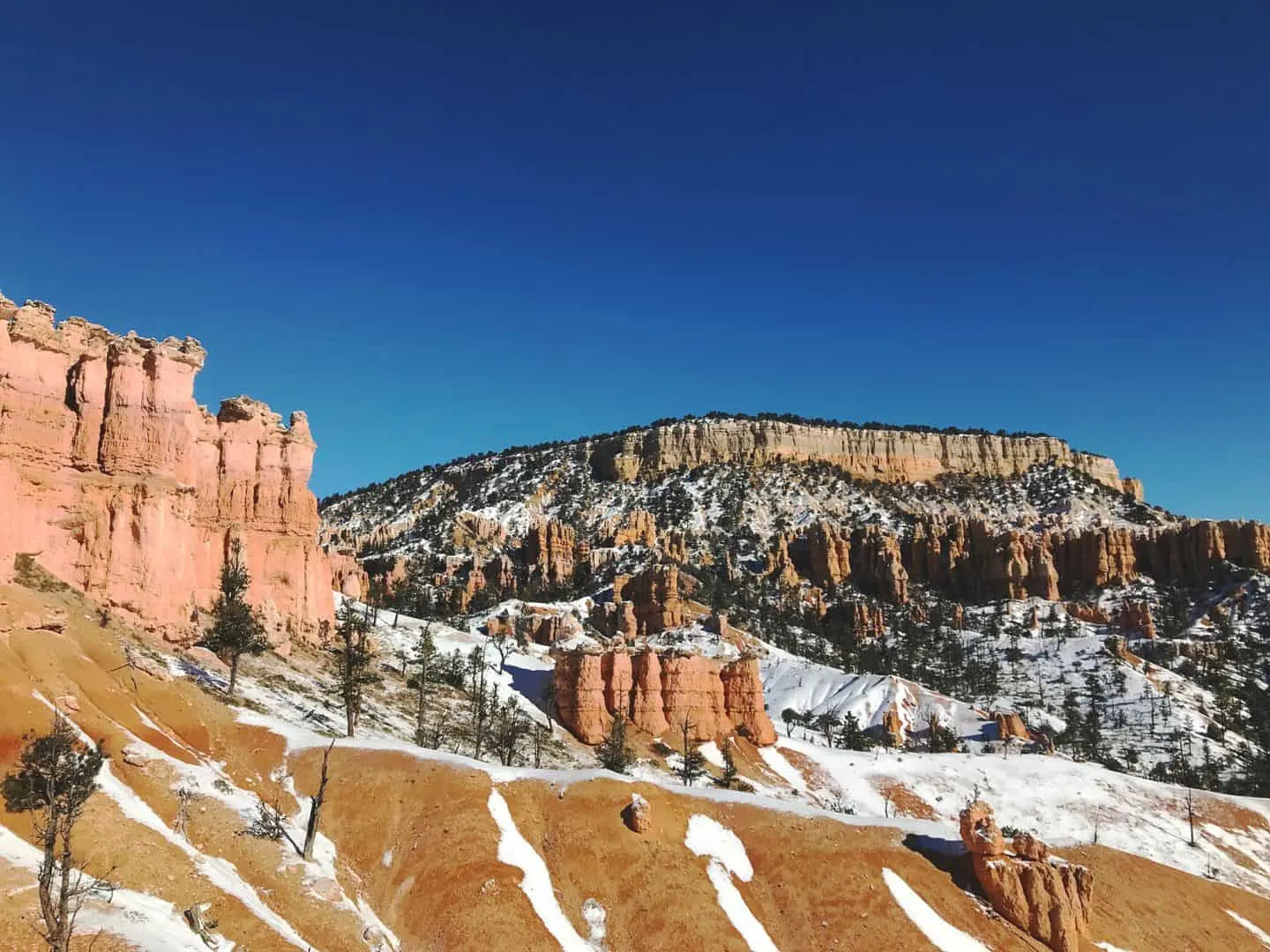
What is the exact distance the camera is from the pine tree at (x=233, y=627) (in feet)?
147

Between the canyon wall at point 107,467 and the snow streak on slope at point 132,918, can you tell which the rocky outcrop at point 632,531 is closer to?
the canyon wall at point 107,467

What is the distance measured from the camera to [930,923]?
34188mm

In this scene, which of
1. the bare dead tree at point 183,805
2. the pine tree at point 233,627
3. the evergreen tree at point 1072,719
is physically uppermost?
the pine tree at point 233,627

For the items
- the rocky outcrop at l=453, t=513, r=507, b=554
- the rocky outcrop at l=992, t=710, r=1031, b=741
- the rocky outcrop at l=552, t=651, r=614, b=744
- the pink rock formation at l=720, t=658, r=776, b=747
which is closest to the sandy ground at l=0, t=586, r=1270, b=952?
the rocky outcrop at l=552, t=651, r=614, b=744

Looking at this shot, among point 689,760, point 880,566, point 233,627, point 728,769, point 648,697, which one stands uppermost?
point 880,566

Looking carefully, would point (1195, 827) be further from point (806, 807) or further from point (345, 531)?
point (345, 531)

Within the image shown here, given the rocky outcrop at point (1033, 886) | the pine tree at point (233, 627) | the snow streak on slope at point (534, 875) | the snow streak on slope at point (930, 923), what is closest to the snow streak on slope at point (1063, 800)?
the rocky outcrop at point (1033, 886)

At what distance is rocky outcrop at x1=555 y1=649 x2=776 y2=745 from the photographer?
71.9 metres

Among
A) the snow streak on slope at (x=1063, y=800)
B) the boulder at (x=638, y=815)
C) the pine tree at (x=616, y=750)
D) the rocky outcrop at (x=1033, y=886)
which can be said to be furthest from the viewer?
the snow streak on slope at (x=1063, y=800)

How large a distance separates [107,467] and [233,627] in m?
10.9

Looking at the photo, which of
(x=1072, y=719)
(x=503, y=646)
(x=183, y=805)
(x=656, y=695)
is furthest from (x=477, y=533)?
(x=183, y=805)

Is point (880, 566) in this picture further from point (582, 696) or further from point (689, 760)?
point (689, 760)

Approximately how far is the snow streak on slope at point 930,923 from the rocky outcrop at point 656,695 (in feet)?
122

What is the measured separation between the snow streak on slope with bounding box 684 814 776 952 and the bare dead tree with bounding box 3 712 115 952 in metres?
20.5
